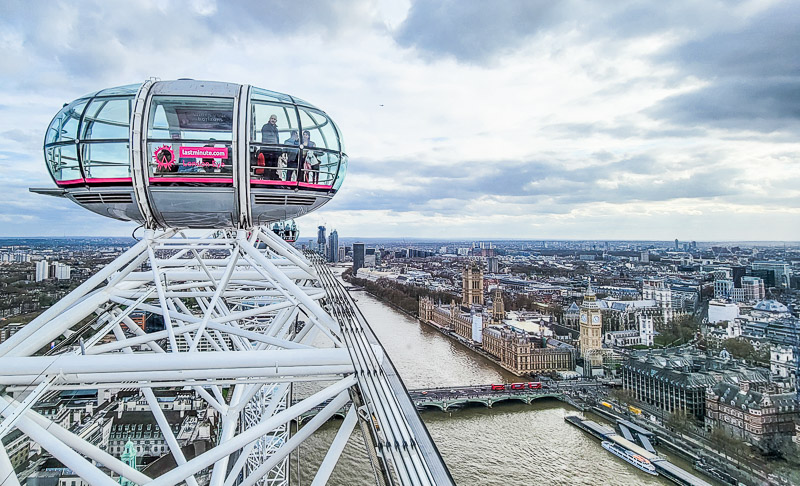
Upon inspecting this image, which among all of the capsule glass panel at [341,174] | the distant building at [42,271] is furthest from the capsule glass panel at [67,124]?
the distant building at [42,271]

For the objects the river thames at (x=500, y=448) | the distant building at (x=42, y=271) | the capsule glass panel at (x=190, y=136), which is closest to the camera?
the capsule glass panel at (x=190, y=136)

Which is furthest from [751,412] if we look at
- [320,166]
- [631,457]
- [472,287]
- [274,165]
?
[472,287]

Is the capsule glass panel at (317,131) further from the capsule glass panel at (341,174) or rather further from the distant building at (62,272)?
the distant building at (62,272)

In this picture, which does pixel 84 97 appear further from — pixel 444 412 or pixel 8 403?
pixel 444 412

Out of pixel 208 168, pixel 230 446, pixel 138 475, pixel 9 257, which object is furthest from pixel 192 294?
pixel 9 257

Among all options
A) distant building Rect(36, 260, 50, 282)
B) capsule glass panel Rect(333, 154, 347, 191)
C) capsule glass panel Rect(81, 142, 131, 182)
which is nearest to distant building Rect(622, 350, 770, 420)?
capsule glass panel Rect(333, 154, 347, 191)

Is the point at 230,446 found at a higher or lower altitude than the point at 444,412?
higher

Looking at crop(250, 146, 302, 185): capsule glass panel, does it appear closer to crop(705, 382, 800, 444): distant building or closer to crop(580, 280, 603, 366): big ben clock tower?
crop(705, 382, 800, 444): distant building
